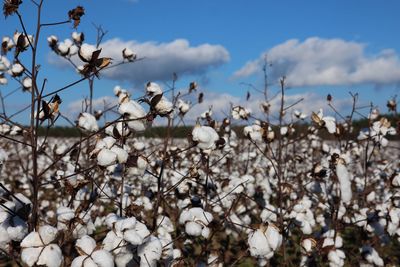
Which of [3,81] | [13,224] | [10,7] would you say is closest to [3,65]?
[3,81]

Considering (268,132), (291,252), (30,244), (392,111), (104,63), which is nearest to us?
(30,244)

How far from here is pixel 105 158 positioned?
1887mm

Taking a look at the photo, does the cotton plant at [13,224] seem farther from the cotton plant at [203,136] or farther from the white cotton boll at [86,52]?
the cotton plant at [203,136]

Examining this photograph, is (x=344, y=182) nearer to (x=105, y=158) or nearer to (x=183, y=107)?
(x=183, y=107)

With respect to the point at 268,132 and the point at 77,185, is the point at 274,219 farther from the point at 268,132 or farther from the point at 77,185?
the point at 77,185

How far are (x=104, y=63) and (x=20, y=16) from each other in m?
0.48

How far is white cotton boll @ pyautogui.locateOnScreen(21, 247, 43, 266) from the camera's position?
1647 millimetres

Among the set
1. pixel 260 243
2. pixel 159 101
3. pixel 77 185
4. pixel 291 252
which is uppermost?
pixel 159 101

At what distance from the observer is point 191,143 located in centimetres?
222

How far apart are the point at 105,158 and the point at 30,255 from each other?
469 mm

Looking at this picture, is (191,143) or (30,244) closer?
(30,244)

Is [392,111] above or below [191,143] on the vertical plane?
above

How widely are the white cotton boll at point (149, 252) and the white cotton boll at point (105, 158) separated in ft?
1.23

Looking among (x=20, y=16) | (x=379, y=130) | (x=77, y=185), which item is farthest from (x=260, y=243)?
(x=379, y=130)
